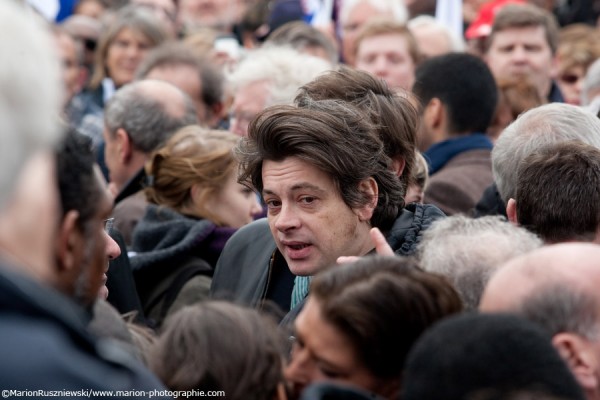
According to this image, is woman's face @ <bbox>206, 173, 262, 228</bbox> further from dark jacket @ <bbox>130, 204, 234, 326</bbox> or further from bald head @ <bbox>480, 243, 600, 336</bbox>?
bald head @ <bbox>480, 243, 600, 336</bbox>

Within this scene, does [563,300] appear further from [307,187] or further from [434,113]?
[434,113]

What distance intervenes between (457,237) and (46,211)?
5.31 ft

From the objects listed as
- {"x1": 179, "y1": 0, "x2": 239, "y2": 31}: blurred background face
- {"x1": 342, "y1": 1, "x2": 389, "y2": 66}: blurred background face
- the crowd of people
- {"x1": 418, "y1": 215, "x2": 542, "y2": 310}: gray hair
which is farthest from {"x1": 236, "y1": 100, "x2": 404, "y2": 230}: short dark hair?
{"x1": 179, "y1": 0, "x2": 239, "y2": 31}: blurred background face

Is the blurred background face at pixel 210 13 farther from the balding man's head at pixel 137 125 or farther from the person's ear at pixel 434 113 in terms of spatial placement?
the person's ear at pixel 434 113

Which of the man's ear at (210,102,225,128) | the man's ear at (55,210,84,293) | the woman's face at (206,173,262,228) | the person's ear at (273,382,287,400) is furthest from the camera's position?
Answer: the man's ear at (210,102,225,128)

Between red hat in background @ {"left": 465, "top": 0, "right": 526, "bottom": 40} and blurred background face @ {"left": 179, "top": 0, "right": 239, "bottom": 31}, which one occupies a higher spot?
red hat in background @ {"left": 465, "top": 0, "right": 526, "bottom": 40}

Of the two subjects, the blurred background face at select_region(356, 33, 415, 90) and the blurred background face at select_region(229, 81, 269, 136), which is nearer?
the blurred background face at select_region(229, 81, 269, 136)

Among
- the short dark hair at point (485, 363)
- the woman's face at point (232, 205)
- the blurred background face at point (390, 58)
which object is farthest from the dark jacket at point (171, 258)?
the blurred background face at point (390, 58)

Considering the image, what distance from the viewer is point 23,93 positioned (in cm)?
199

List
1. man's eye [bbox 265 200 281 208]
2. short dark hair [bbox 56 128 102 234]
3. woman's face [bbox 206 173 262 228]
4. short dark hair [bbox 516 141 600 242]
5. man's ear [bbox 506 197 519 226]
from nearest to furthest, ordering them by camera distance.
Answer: short dark hair [bbox 56 128 102 234] → short dark hair [bbox 516 141 600 242] → man's ear [bbox 506 197 519 226] → man's eye [bbox 265 200 281 208] → woman's face [bbox 206 173 262 228]

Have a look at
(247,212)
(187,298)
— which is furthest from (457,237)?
(247,212)

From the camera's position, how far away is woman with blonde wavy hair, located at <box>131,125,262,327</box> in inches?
215

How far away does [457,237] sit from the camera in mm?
3463

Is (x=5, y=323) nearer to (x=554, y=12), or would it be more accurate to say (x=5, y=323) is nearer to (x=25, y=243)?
(x=25, y=243)
